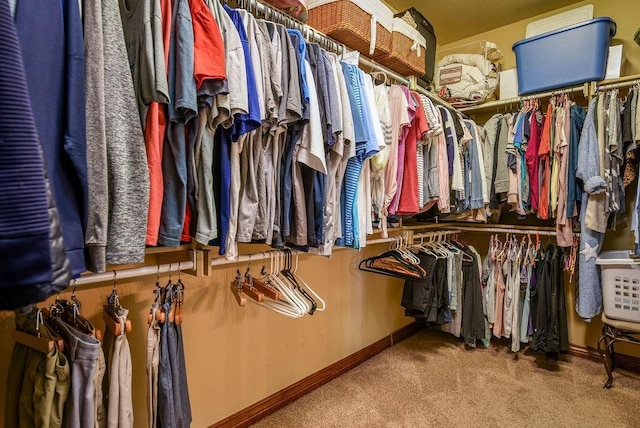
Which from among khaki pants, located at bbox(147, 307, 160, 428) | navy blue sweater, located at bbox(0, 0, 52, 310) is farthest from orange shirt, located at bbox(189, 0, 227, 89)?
khaki pants, located at bbox(147, 307, 160, 428)

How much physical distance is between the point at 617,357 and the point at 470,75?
90.9 inches

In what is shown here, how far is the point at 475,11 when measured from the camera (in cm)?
271

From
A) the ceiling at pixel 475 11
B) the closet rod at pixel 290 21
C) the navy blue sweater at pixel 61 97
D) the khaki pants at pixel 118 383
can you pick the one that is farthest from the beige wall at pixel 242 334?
the ceiling at pixel 475 11

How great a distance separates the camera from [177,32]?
0.91 metres

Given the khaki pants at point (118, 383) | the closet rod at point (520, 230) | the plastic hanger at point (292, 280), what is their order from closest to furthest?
1. the khaki pants at point (118, 383)
2. the plastic hanger at point (292, 280)
3. the closet rod at point (520, 230)

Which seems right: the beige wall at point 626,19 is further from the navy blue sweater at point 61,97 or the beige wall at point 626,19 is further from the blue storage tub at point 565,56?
the navy blue sweater at point 61,97

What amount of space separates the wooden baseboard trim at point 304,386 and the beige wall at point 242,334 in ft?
0.10

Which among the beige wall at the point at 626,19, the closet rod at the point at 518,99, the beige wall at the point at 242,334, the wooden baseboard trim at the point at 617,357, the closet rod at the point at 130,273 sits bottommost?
the wooden baseboard trim at the point at 617,357

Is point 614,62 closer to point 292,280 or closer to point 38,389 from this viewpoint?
point 292,280

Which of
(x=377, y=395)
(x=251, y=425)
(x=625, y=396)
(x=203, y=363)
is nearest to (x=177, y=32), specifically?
(x=203, y=363)

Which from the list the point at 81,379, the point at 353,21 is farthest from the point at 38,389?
the point at 353,21

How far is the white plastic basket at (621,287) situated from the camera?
1.94 meters

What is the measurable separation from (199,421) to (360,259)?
4.37 feet

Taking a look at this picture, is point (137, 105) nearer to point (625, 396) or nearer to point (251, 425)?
point (251, 425)
